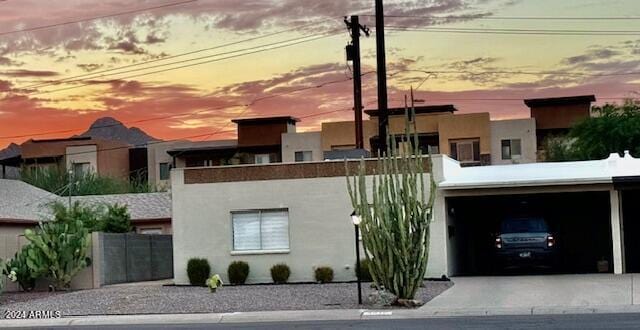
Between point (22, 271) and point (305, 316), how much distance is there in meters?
14.2

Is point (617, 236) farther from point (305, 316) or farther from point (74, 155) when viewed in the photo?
point (74, 155)

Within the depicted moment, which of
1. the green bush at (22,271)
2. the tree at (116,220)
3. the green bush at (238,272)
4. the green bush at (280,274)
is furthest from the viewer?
the tree at (116,220)

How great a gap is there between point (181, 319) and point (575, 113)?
49371 millimetres

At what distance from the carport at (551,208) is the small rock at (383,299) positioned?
748 centimetres

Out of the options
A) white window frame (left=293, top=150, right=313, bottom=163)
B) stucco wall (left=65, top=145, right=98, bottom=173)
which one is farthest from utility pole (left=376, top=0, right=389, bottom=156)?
stucco wall (left=65, top=145, right=98, bottom=173)

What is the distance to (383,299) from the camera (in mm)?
23109

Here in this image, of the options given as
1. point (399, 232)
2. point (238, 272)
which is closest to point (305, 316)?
point (399, 232)

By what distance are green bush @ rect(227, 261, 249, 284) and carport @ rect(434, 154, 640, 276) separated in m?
6.24

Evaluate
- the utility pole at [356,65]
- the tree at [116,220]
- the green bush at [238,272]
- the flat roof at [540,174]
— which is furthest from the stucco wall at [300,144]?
the green bush at [238,272]

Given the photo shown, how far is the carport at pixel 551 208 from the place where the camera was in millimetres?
29922

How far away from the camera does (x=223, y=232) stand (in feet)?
105

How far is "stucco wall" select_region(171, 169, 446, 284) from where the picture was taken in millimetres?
31172

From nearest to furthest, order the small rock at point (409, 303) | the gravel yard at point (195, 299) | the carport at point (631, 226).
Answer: the small rock at point (409, 303), the gravel yard at point (195, 299), the carport at point (631, 226)

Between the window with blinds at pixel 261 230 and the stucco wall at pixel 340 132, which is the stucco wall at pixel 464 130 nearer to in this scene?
the stucco wall at pixel 340 132
